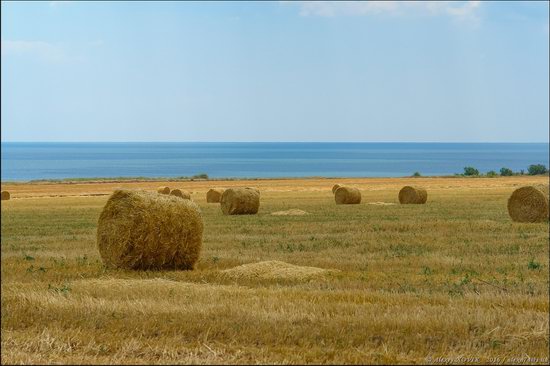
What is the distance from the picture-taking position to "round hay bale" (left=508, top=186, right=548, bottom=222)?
93.2ft

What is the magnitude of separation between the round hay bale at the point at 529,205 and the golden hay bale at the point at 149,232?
1646cm

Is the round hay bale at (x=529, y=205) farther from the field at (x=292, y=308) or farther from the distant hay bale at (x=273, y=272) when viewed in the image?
the distant hay bale at (x=273, y=272)

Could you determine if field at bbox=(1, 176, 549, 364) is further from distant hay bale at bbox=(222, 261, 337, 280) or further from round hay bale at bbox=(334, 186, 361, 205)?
round hay bale at bbox=(334, 186, 361, 205)

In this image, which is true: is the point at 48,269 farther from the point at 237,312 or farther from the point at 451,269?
the point at 451,269

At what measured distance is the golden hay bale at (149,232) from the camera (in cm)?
1538

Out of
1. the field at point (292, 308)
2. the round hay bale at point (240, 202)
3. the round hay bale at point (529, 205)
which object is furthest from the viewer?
the round hay bale at point (240, 202)

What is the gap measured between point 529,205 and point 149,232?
17728 millimetres

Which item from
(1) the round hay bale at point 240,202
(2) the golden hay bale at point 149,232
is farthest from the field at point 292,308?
(1) the round hay bale at point 240,202

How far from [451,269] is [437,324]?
686 centimetres

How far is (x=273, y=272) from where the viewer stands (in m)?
14.0

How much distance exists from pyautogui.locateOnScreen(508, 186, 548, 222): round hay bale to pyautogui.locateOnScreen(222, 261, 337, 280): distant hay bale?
16.2 meters

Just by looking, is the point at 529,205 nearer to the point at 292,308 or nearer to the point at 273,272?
the point at 273,272

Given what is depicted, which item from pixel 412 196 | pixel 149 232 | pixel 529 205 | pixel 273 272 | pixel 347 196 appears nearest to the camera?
pixel 273 272

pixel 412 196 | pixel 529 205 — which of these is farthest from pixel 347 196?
pixel 529 205
